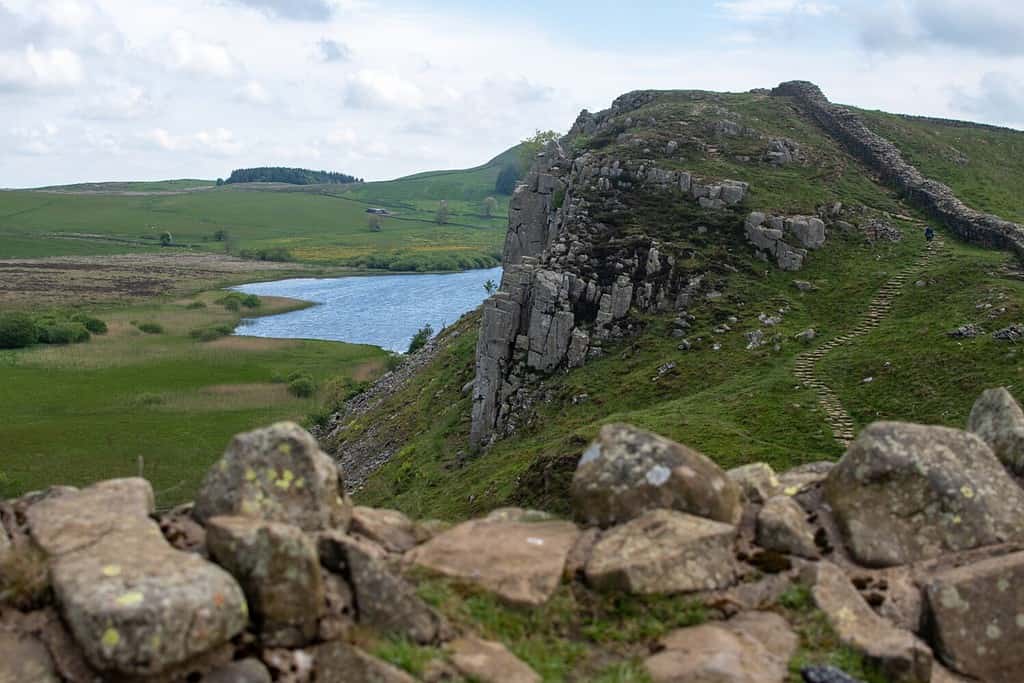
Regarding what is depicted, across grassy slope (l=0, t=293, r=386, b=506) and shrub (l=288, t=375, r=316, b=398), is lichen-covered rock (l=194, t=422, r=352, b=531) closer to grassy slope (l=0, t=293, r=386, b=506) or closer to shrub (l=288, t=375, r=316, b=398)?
grassy slope (l=0, t=293, r=386, b=506)

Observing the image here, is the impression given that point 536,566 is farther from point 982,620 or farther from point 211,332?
point 211,332

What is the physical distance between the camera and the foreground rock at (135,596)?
10453mm

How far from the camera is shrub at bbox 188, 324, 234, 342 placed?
429ft

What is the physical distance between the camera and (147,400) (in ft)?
309

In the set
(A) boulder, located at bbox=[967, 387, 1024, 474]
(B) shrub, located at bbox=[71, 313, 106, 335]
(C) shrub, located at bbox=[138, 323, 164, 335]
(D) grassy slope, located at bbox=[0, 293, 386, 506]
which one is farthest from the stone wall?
(B) shrub, located at bbox=[71, 313, 106, 335]

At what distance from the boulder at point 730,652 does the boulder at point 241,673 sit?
17.7ft

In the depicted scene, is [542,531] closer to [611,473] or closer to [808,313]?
[611,473]

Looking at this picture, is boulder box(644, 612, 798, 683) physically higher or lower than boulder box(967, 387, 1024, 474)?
lower

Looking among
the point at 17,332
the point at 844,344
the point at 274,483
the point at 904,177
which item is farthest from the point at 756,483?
the point at 17,332

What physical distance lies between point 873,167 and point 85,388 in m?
90.0

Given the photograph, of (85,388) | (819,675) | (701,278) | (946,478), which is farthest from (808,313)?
(85,388)

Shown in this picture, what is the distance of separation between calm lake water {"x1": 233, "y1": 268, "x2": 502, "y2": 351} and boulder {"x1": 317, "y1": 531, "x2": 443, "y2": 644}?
370ft

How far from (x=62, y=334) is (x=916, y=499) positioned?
136m

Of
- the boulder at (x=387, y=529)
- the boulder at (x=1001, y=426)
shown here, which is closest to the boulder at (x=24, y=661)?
the boulder at (x=387, y=529)
